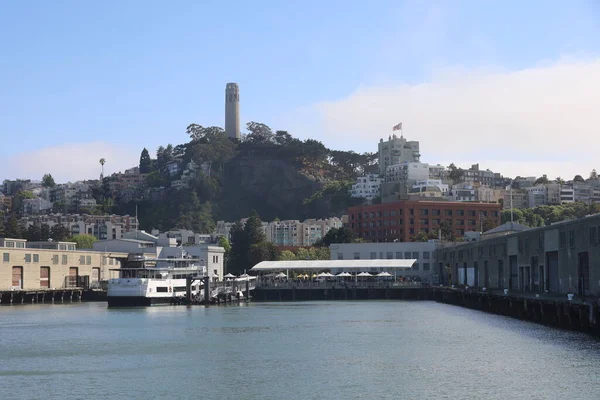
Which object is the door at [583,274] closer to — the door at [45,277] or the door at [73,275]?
the door at [45,277]

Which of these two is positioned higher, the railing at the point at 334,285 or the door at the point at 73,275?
the door at the point at 73,275

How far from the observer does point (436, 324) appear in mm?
85250

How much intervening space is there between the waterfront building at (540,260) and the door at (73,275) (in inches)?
2358

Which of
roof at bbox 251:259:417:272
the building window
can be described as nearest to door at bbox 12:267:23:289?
roof at bbox 251:259:417:272

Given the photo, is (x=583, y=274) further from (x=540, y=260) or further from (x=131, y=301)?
(x=131, y=301)

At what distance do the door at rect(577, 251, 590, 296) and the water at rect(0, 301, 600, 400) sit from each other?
19.0 ft

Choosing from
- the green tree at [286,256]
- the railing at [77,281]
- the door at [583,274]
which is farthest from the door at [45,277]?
the door at [583,274]

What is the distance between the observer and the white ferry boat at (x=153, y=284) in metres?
112

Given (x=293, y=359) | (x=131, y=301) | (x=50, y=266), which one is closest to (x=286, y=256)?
(x=50, y=266)

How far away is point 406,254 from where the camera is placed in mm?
→ 162500

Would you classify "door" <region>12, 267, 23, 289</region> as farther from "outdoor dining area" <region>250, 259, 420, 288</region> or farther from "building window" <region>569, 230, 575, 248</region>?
"building window" <region>569, 230, 575, 248</region>

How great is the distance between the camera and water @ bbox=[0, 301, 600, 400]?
153 feet

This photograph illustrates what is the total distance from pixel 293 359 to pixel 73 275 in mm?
92909

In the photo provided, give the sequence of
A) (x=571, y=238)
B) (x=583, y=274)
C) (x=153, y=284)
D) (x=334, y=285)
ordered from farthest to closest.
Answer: (x=334, y=285) → (x=153, y=284) → (x=571, y=238) → (x=583, y=274)
